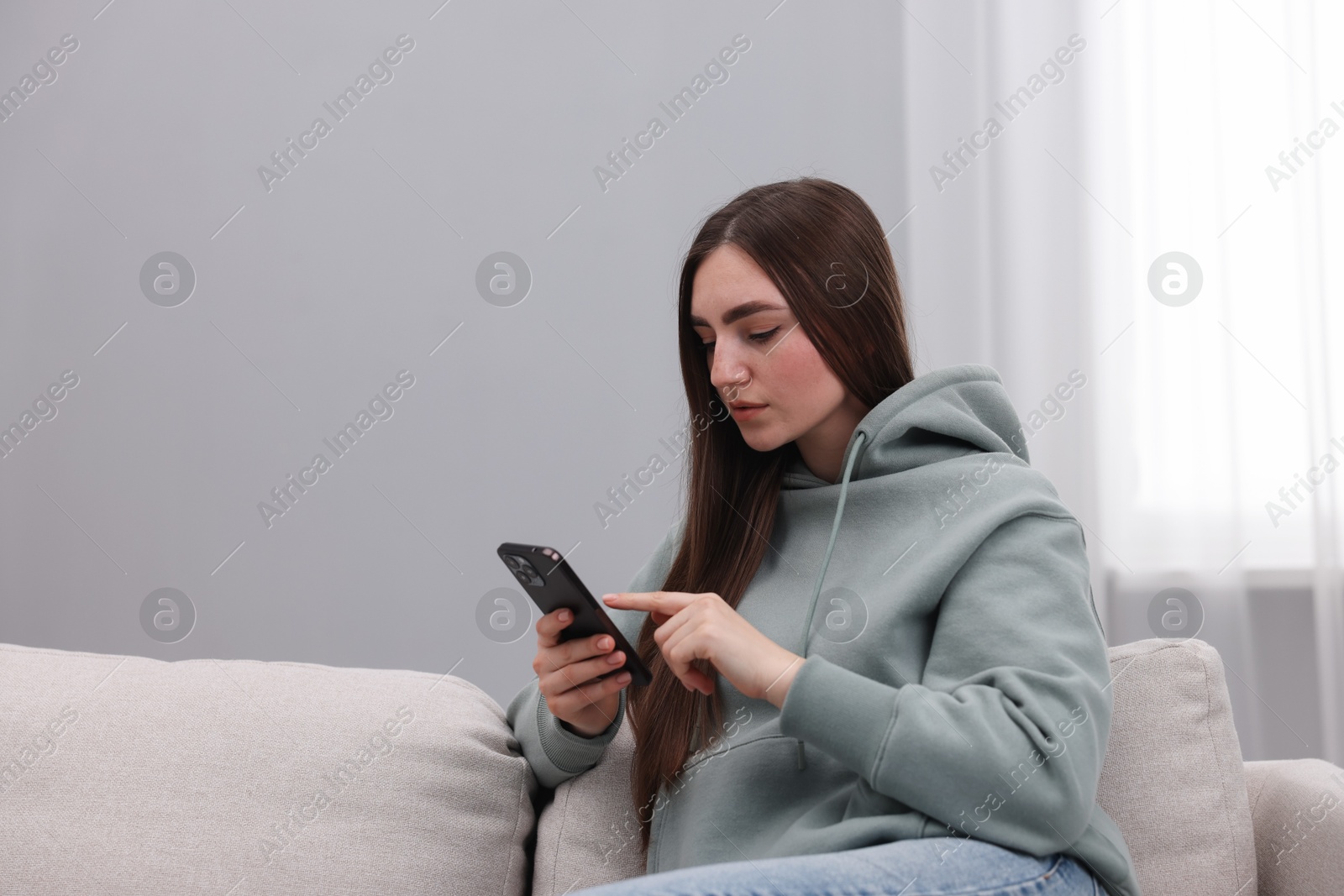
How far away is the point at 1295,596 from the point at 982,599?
1.42 meters

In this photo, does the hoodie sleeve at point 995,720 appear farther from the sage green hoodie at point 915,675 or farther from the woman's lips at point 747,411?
the woman's lips at point 747,411

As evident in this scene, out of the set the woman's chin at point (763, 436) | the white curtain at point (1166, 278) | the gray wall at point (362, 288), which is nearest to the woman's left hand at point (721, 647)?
the woman's chin at point (763, 436)

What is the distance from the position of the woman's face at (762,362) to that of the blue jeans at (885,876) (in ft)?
1.57

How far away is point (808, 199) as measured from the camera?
117cm

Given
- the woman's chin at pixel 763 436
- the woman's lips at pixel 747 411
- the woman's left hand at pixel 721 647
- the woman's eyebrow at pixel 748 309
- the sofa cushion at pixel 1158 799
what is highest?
the woman's eyebrow at pixel 748 309

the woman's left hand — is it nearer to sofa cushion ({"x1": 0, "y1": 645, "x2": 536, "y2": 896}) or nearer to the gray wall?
sofa cushion ({"x1": 0, "y1": 645, "x2": 536, "y2": 896})

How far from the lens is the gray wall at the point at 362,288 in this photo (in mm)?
2104

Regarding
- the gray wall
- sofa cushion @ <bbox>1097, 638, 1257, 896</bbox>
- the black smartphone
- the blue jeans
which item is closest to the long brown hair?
the black smartphone

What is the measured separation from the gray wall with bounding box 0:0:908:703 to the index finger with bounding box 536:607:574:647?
1.01m

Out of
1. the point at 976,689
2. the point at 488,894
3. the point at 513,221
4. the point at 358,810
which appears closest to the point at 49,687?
the point at 358,810

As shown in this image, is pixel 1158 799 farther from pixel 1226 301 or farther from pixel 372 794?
pixel 1226 301

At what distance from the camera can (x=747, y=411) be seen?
1.14m

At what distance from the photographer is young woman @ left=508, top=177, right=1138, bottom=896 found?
833 millimetres

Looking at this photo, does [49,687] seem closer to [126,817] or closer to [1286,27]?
[126,817]
